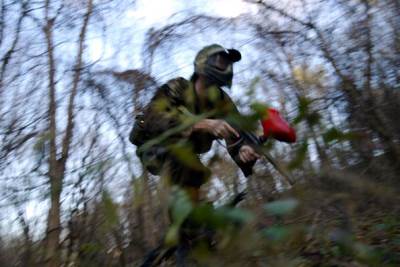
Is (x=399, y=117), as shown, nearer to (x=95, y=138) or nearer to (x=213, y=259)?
(x=95, y=138)

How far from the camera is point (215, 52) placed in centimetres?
248

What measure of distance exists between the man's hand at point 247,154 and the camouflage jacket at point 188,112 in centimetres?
3

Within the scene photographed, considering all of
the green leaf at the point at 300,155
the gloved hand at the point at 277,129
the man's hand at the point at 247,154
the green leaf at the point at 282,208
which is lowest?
the man's hand at the point at 247,154

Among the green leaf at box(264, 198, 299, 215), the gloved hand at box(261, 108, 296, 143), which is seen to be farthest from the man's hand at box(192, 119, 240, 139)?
the green leaf at box(264, 198, 299, 215)

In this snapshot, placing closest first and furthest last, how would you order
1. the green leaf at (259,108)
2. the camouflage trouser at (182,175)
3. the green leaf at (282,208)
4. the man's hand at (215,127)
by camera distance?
the green leaf at (282,208) < the green leaf at (259,108) < the camouflage trouser at (182,175) < the man's hand at (215,127)

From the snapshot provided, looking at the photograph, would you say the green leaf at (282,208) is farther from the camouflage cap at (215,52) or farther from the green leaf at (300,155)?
the camouflage cap at (215,52)

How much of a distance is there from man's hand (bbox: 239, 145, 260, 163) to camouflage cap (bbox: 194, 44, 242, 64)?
67cm

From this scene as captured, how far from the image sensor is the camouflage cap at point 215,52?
249cm

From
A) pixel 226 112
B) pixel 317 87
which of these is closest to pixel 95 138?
pixel 317 87

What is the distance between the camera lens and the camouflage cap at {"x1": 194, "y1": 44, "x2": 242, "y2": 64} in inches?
98.0

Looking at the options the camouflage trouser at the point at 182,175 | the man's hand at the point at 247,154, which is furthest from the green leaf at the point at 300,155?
the man's hand at the point at 247,154

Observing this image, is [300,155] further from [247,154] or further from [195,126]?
[247,154]

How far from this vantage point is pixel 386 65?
4285 mm

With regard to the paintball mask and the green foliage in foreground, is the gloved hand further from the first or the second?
the paintball mask
